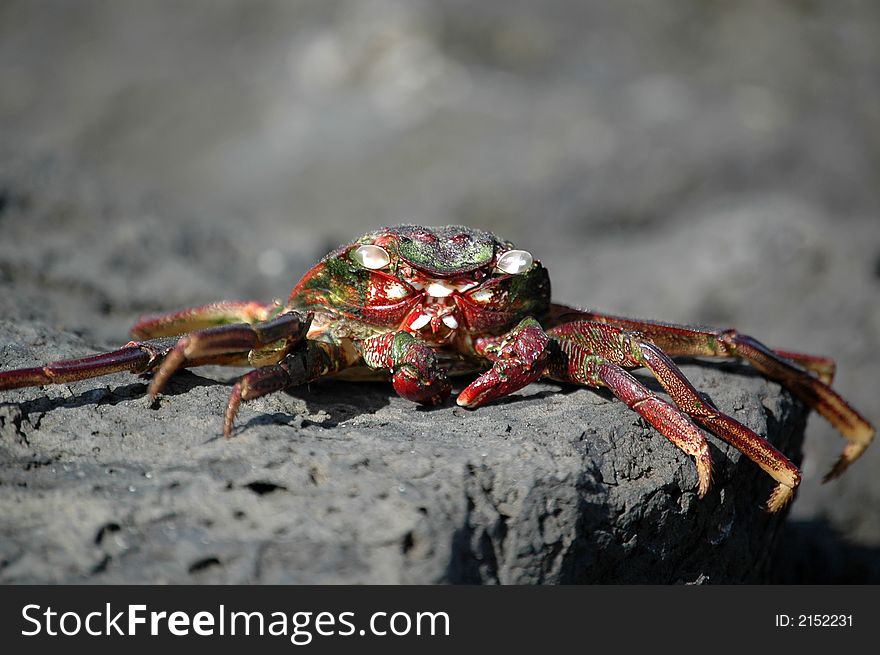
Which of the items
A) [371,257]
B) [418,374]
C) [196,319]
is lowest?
[418,374]

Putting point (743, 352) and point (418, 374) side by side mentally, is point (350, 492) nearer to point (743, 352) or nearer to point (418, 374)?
point (418, 374)

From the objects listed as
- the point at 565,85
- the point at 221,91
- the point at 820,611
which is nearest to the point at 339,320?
the point at 820,611

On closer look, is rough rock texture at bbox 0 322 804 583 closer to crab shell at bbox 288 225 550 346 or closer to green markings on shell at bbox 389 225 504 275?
crab shell at bbox 288 225 550 346

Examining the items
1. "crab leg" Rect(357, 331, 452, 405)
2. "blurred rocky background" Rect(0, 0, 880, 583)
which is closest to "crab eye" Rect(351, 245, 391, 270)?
"crab leg" Rect(357, 331, 452, 405)

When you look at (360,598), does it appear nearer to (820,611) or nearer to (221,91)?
(820,611)

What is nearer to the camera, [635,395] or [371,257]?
[635,395]

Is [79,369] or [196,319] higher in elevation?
Result: [196,319]

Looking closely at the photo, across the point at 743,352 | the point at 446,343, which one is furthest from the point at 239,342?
the point at 743,352
